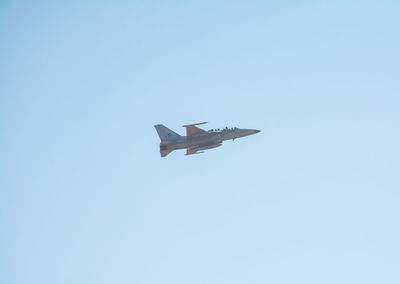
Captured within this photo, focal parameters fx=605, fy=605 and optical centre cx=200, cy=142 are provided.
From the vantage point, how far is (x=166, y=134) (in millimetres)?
113375

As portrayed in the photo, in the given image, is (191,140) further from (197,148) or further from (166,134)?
(166,134)

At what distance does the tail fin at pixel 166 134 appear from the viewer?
11275 centimetres

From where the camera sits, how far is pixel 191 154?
11088cm

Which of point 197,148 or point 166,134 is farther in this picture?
point 166,134

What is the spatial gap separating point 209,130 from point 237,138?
6.78m

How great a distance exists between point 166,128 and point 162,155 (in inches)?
228

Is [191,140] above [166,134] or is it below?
below

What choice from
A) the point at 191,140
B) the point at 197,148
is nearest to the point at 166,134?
the point at 191,140

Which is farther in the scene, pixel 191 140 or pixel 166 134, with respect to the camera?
pixel 166 134

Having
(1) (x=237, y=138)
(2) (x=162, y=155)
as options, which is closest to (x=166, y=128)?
(2) (x=162, y=155)

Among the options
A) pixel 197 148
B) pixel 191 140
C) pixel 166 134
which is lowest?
pixel 197 148

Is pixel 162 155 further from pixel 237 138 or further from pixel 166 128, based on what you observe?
pixel 237 138

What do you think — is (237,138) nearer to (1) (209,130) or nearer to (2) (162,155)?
(1) (209,130)

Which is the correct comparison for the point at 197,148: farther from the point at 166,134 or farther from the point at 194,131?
the point at 166,134
